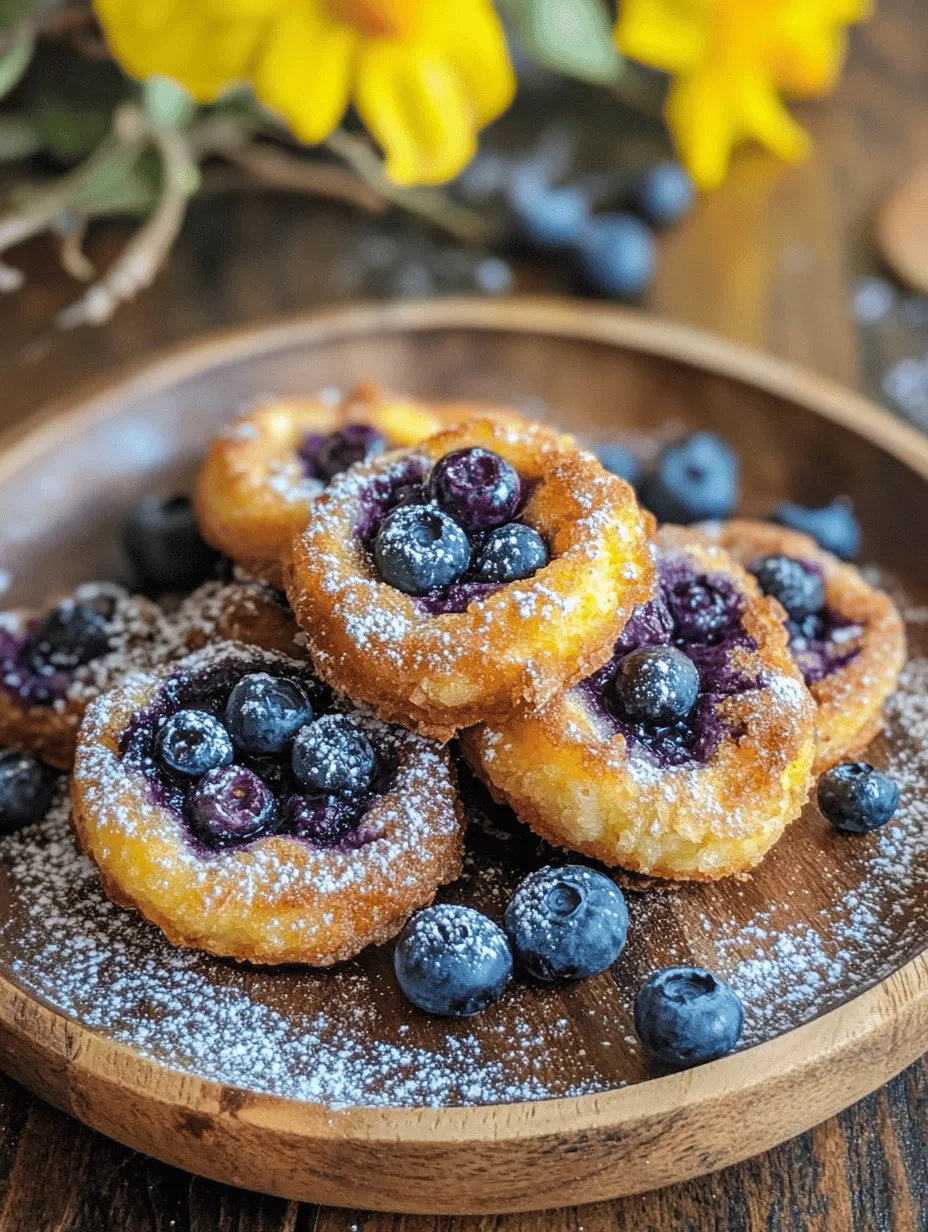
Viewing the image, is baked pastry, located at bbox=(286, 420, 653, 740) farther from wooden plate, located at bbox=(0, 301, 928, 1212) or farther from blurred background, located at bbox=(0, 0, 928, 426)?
blurred background, located at bbox=(0, 0, 928, 426)

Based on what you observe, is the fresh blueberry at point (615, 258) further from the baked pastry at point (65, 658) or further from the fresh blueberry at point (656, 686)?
the fresh blueberry at point (656, 686)

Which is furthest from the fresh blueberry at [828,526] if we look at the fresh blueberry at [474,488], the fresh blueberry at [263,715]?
the fresh blueberry at [263,715]

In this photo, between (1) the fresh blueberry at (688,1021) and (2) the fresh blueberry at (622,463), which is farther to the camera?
(2) the fresh blueberry at (622,463)

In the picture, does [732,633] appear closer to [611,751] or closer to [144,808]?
[611,751]

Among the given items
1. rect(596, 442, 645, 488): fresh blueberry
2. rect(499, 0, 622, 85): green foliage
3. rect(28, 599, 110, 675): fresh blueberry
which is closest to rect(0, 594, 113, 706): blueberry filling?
rect(28, 599, 110, 675): fresh blueberry

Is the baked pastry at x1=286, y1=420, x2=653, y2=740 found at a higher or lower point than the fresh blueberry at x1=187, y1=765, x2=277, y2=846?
higher

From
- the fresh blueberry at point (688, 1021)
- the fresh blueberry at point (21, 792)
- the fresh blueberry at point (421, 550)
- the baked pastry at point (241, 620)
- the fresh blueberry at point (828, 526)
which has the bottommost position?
the fresh blueberry at point (21, 792)

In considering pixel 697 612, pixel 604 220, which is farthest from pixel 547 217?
pixel 697 612
